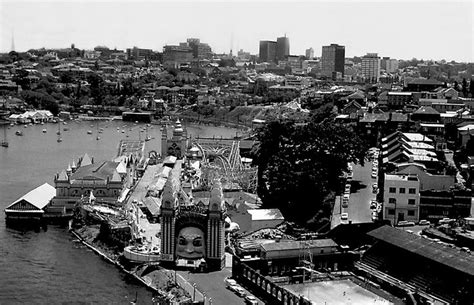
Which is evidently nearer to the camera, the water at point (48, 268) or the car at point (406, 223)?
the water at point (48, 268)

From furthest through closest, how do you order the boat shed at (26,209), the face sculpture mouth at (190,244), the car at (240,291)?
the boat shed at (26,209)
the face sculpture mouth at (190,244)
the car at (240,291)

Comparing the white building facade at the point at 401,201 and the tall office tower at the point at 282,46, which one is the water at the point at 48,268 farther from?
the tall office tower at the point at 282,46

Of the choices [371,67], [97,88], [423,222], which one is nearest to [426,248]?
[423,222]

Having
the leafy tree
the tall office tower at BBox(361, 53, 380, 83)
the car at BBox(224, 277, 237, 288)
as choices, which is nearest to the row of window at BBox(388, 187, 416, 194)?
the car at BBox(224, 277, 237, 288)

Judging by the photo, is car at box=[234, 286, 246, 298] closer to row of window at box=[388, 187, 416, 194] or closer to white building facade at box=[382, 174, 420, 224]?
white building facade at box=[382, 174, 420, 224]

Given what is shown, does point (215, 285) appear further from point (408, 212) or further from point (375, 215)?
point (408, 212)

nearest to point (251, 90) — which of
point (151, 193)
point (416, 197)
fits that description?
point (151, 193)

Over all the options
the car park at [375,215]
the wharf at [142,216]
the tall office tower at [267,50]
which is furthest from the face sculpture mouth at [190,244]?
the tall office tower at [267,50]
